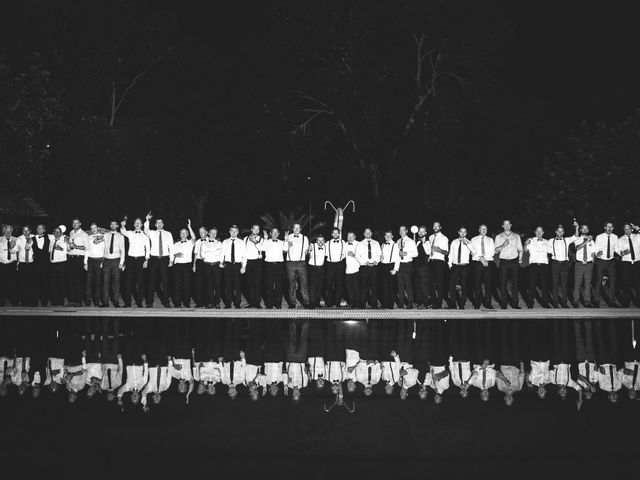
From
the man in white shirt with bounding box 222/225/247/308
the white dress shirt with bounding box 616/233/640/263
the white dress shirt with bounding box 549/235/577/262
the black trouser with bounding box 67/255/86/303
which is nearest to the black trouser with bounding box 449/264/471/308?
the white dress shirt with bounding box 549/235/577/262

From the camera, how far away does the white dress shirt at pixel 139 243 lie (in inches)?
719

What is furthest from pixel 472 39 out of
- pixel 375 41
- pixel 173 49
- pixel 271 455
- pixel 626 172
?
pixel 271 455

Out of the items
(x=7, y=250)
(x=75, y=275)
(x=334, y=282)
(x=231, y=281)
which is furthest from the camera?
(x=7, y=250)

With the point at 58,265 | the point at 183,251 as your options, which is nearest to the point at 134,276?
the point at 183,251

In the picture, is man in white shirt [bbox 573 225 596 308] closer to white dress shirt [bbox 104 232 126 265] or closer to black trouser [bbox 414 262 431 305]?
black trouser [bbox 414 262 431 305]

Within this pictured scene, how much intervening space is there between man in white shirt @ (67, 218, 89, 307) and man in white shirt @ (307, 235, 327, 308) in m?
4.94

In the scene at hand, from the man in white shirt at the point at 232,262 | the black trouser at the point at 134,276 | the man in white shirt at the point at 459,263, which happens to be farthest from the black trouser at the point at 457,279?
the black trouser at the point at 134,276

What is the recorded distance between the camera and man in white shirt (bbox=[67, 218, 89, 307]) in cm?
1855

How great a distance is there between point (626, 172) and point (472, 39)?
483 inches

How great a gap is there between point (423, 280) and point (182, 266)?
5279 mm

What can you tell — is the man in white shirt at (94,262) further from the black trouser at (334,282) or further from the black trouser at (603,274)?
the black trouser at (603,274)

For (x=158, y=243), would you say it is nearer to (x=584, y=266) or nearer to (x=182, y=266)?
(x=182, y=266)

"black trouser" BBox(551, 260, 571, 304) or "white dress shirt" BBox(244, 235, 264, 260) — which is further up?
"white dress shirt" BBox(244, 235, 264, 260)

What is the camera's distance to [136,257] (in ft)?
60.3
